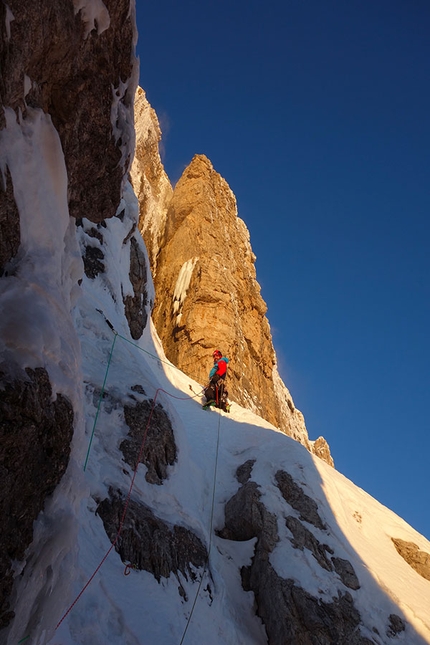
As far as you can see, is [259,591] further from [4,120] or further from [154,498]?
A: [4,120]

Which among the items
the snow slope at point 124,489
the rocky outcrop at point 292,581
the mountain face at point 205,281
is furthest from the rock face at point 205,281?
the rocky outcrop at point 292,581

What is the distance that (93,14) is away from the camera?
4.65 m

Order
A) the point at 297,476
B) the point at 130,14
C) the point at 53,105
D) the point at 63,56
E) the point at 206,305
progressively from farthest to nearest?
the point at 206,305 → the point at 297,476 → the point at 130,14 → the point at 53,105 → the point at 63,56

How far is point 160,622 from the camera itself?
5.99 meters

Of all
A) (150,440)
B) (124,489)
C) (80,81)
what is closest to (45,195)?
(80,81)

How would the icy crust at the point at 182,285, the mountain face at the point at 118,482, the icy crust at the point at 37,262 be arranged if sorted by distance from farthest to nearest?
the icy crust at the point at 182,285 < the mountain face at the point at 118,482 < the icy crust at the point at 37,262

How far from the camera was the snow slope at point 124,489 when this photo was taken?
12.7 ft

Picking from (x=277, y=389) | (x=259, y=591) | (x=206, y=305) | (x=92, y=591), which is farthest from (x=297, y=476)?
(x=277, y=389)

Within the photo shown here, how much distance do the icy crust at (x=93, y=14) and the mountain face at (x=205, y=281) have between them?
2141 centimetres

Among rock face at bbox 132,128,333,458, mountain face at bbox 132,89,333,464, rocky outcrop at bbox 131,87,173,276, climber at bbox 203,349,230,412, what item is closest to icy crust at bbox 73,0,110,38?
climber at bbox 203,349,230,412

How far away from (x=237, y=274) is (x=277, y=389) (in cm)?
912

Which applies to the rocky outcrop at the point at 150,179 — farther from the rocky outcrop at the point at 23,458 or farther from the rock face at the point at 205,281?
the rocky outcrop at the point at 23,458

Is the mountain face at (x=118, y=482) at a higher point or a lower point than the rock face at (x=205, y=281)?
lower

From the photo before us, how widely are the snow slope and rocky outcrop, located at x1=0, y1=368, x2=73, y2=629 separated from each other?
13cm
